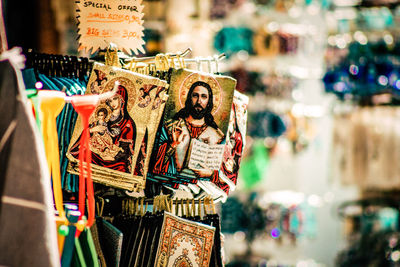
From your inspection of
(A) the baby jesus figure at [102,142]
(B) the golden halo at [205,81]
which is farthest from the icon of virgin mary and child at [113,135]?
(B) the golden halo at [205,81]

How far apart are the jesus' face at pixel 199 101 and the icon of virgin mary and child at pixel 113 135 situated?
153 mm

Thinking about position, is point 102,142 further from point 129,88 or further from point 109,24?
point 109,24

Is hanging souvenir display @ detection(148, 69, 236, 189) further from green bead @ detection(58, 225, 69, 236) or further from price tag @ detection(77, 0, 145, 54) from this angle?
green bead @ detection(58, 225, 69, 236)

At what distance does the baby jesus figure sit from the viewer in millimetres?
970

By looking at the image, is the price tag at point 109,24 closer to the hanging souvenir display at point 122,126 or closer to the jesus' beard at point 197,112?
the hanging souvenir display at point 122,126

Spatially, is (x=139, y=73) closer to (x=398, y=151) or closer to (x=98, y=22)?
(x=98, y=22)

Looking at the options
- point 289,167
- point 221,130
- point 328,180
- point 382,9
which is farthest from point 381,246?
point 221,130

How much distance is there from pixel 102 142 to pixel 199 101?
0.81 feet

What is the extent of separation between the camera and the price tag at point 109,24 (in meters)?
1.04

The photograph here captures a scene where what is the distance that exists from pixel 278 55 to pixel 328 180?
1.16 m

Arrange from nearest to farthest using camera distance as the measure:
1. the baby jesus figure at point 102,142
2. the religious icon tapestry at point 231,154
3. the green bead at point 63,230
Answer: the green bead at point 63,230
the baby jesus figure at point 102,142
the religious icon tapestry at point 231,154

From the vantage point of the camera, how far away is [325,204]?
3.93 meters

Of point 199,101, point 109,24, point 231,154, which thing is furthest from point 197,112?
point 109,24

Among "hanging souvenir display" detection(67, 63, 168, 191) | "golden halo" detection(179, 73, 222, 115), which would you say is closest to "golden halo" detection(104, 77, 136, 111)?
"hanging souvenir display" detection(67, 63, 168, 191)
